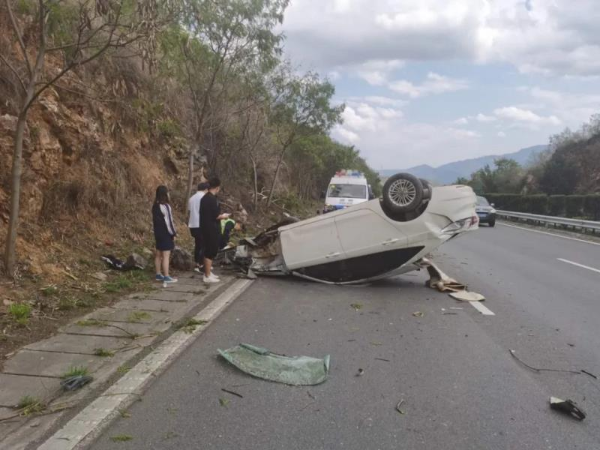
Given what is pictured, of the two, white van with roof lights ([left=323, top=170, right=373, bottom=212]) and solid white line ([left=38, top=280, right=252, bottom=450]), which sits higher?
white van with roof lights ([left=323, top=170, right=373, bottom=212])

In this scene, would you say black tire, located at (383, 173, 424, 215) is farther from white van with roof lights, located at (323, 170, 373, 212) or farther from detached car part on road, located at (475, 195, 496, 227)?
detached car part on road, located at (475, 195, 496, 227)

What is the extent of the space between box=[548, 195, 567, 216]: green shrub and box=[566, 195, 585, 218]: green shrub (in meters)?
0.41

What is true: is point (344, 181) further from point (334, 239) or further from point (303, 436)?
point (303, 436)

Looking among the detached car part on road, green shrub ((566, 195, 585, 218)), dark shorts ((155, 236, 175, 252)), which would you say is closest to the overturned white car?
dark shorts ((155, 236, 175, 252))

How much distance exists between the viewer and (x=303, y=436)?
139 inches

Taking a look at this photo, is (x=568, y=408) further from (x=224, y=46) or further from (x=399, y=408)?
(x=224, y=46)

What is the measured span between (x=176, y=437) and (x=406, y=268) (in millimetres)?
5884

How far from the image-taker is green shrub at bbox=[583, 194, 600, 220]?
27.8 m

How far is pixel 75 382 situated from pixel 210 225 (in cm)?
467

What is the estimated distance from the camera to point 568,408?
3.96 m

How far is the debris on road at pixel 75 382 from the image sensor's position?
13.4 ft

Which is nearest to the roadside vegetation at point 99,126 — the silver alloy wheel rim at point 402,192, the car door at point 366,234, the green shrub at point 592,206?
the car door at point 366,234

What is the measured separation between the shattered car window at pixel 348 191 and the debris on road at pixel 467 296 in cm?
1365

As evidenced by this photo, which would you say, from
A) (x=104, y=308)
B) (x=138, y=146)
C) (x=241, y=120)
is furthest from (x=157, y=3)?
(x=241, y=120)
